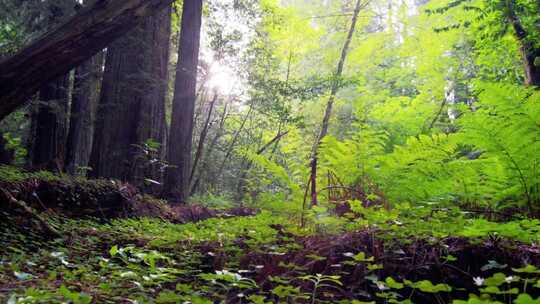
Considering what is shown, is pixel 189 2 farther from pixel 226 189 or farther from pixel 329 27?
pixel 226 189

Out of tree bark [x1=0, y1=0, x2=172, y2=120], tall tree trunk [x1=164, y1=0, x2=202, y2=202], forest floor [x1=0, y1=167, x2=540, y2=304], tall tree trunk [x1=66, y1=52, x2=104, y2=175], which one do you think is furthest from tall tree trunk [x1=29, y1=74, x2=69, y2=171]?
forest floor [x1=0, y1=167, x2=540, y2=304]

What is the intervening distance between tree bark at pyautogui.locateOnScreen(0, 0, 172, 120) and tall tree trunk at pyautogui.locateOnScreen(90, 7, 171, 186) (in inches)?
92.9

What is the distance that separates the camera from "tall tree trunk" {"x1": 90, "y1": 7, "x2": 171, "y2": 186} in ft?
18.7

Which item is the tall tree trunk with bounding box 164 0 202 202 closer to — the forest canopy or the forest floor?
the forest canopy

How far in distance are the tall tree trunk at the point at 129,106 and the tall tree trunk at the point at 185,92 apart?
0.95m

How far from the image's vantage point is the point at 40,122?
807cm

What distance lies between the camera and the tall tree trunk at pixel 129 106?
570 centimetres

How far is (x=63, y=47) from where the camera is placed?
3.21 metres

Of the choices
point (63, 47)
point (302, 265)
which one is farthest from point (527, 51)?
point (63, 47)

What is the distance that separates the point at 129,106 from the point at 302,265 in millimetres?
4510

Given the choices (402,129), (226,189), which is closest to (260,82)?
(402,129)

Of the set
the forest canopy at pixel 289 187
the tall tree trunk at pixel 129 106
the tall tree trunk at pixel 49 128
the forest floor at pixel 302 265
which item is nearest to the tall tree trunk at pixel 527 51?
the forest canopy at pixel 289 187

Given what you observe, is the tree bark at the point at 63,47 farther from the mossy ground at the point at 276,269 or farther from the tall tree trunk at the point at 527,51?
the tall tree trunk at the point at 527,51

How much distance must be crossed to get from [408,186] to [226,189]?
13.9 meters
